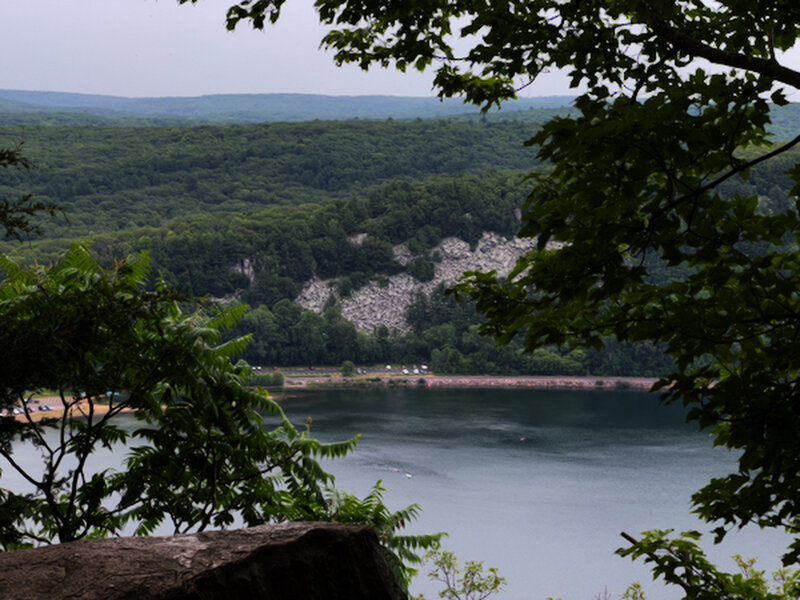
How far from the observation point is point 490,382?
65500mm

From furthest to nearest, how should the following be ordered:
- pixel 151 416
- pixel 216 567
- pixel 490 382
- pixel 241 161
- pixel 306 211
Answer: pixel 241 161
pixel 306 211
pixel 490 382
pixel 151 416
pixel 216 567

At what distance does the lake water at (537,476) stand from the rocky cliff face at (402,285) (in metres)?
24.0

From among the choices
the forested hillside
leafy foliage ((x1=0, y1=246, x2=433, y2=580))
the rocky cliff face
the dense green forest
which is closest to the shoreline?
the dense green forest

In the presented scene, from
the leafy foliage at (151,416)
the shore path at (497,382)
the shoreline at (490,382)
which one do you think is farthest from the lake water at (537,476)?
the leafy foliage at (151,416)

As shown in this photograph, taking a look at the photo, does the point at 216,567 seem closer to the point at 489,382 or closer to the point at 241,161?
the point at 489,382

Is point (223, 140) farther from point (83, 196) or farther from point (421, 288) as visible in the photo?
point (421, 288)

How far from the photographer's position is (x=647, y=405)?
57.7 metres

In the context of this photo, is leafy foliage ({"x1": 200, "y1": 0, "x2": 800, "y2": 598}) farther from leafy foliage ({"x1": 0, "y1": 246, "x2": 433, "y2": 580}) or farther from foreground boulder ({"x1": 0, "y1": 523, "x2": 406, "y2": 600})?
leafy foliage ({"x1": 0, "y1": 246, "x2": 433, "y2": 580})

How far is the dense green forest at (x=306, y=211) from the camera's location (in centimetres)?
7144

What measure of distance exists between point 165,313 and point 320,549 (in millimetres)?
2204

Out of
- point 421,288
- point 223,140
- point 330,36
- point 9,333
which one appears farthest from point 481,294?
point 223,140

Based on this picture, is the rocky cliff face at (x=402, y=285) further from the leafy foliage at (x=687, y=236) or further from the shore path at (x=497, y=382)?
the leafy foliage at (x=687, y=236)

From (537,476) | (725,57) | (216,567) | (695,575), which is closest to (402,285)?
(537,476)

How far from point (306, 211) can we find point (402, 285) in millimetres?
13231
